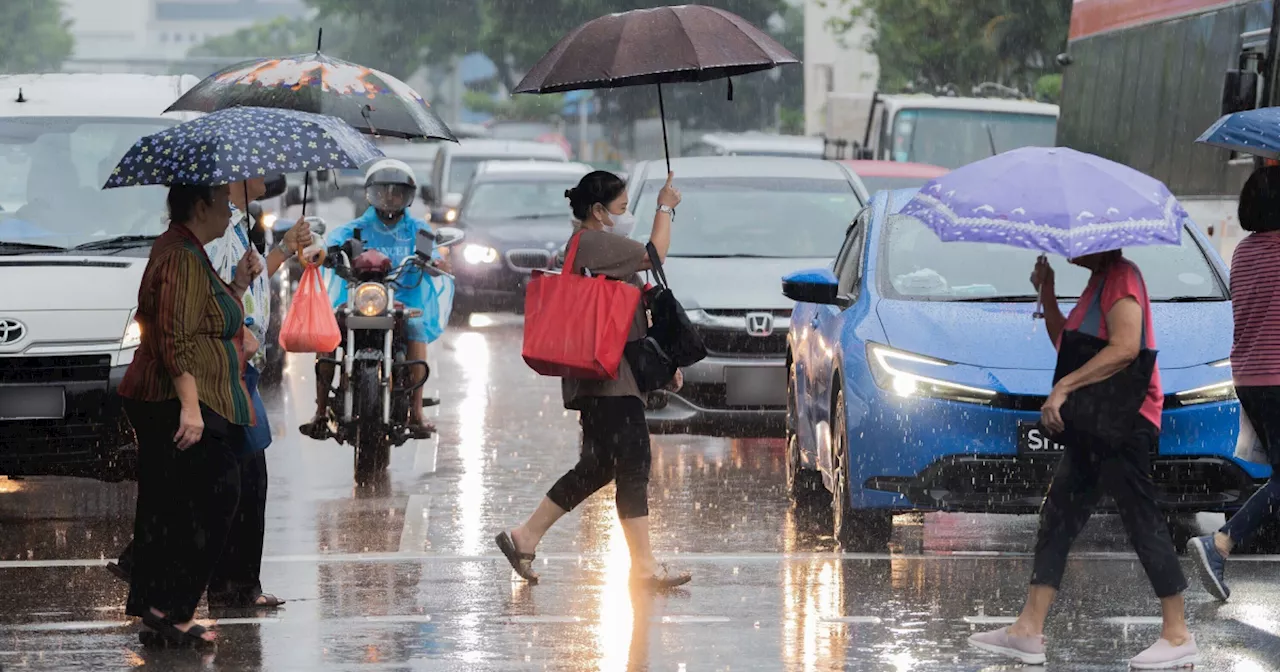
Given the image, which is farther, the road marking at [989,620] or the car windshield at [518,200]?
the car windshield at [518,200]

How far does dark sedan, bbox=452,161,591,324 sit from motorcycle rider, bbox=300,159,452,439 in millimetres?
9501

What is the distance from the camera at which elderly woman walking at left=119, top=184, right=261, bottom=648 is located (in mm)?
7523

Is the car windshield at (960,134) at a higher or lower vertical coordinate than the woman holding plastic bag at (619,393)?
lower

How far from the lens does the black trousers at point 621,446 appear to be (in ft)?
28.2

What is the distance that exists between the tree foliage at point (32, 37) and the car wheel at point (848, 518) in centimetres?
8487

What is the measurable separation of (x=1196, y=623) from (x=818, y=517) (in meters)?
2.93

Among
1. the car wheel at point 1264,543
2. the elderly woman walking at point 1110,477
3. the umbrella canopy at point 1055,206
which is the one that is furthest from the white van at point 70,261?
the car wheel at point 1264,543

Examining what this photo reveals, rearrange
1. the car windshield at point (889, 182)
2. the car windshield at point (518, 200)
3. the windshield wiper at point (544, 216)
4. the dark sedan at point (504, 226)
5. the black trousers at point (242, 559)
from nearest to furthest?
the black trousers at point (242, 559) < the car windshield at point (889, 182) < the dark sedan at point (504, 226) < the windshield wiper at point (544, 216) < the car windshield at point (518, 200)

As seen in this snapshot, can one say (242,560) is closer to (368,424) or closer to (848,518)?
(848,518)

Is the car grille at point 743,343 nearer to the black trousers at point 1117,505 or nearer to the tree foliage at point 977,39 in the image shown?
the black trousers at point 1117,505

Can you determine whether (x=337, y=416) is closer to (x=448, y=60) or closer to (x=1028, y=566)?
(x=1028, y=566)

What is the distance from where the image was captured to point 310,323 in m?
10.9

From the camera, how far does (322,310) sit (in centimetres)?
1099

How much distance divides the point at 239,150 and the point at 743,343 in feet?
17.6
